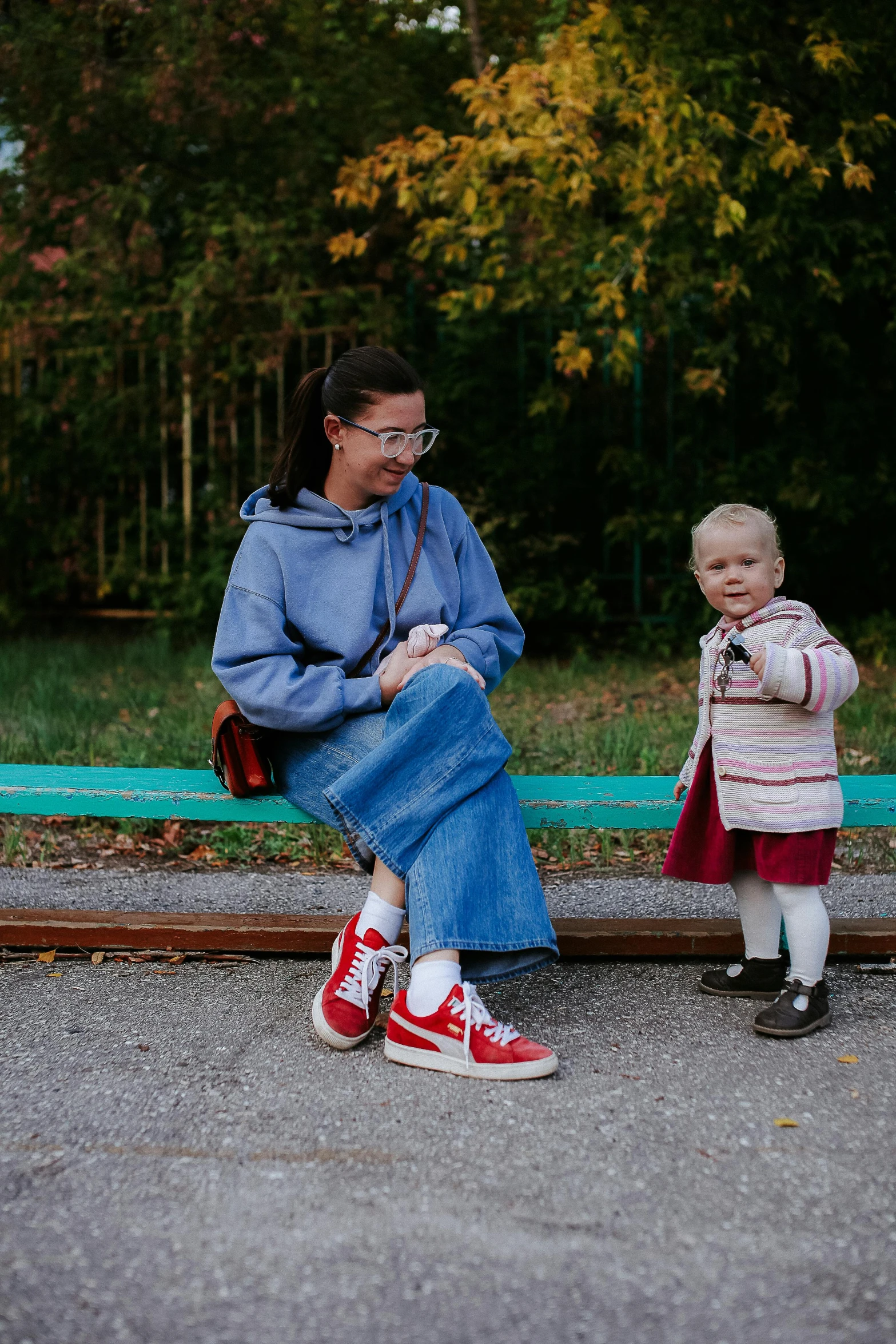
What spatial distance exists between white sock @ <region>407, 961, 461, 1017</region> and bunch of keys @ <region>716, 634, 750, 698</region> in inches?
31.6

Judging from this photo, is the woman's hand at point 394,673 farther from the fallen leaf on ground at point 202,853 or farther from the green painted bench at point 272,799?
the fallen leaf on ground at point 202,853

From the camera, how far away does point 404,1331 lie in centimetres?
153

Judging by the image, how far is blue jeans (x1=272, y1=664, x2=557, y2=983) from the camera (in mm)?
2379

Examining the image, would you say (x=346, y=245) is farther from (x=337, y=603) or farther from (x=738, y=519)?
(x=738, y=519)

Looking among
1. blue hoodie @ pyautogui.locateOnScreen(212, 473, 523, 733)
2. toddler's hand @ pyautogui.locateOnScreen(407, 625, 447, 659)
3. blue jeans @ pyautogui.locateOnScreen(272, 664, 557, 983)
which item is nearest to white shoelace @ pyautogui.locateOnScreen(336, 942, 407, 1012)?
blue jeans @ pyautogui.locateOnScreen(272, 664, 557, 983)

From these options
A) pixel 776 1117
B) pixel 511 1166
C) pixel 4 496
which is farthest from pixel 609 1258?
pixel 4 496

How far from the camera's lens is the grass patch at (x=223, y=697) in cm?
391

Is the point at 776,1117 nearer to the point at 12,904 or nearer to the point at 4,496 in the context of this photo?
the point at 12,904

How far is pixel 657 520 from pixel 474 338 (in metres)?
1.62

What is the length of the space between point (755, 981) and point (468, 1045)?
778 millimetres

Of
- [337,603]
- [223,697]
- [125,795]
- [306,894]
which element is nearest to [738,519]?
[337,603]

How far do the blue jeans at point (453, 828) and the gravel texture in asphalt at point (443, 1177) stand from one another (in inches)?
10.5

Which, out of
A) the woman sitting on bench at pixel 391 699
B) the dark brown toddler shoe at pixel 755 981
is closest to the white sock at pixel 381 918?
the woman sitting on bench at pixel 391 699

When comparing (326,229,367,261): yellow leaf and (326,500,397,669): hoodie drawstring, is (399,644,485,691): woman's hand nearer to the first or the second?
(326,500,397,669): hoodie drawstring
